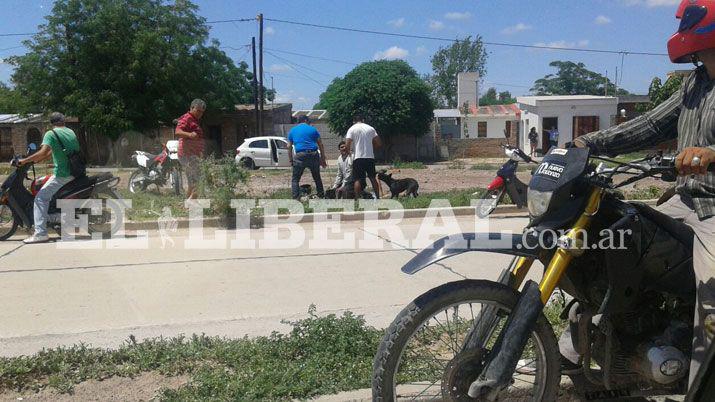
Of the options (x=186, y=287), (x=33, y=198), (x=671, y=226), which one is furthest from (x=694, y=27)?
(x=33, y=198)

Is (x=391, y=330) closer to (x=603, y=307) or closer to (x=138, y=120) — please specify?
(x=603, y=307)

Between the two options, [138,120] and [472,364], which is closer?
[472,364]

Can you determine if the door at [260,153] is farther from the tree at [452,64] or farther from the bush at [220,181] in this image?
the tree at [452,64]

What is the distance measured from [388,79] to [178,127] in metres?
29.8

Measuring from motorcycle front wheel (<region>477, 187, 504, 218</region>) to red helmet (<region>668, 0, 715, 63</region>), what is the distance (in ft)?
25.1

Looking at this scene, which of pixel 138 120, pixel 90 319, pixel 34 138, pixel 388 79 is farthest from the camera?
pixel 34 138

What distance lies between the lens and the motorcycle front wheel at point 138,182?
15578 mm

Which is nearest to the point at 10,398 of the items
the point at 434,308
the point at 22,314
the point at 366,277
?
the point at 22,314

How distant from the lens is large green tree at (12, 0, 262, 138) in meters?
35.8

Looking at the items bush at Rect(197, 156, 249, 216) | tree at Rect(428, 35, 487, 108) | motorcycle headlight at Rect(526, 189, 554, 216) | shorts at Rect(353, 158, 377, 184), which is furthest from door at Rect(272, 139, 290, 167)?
tree at Rect(428, 35, 487, 108)

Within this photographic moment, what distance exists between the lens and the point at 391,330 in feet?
9.87

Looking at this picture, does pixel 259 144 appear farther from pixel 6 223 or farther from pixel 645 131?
pixel 645 131

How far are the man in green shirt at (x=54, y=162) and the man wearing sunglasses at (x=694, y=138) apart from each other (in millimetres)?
7393

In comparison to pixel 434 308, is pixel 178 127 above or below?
above
